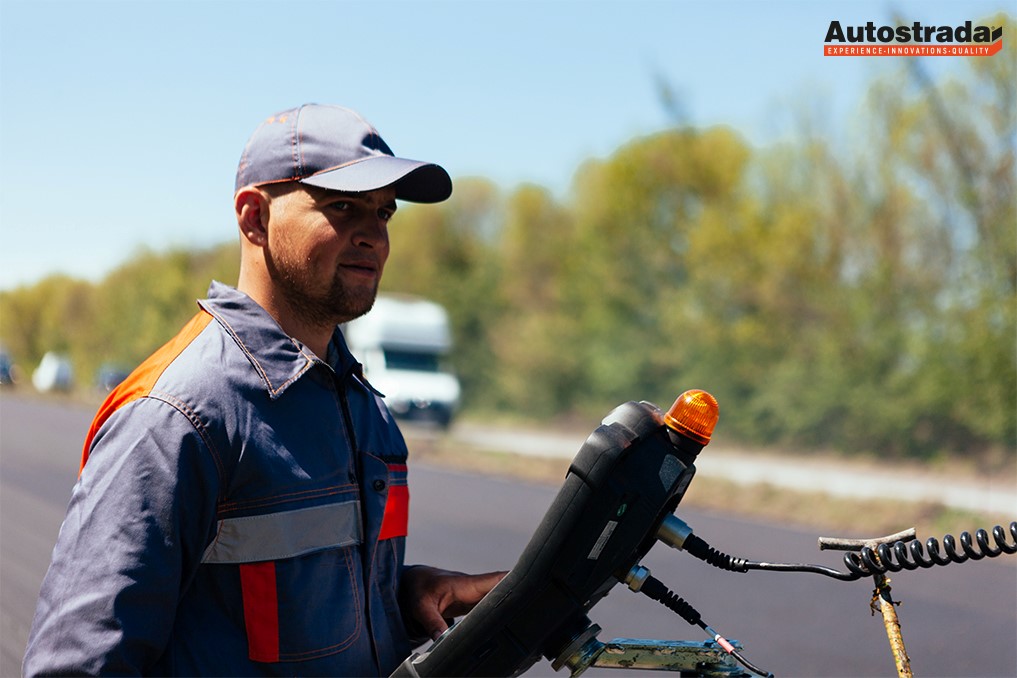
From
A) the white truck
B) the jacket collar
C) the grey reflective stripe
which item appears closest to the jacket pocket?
the grey reflective stripe

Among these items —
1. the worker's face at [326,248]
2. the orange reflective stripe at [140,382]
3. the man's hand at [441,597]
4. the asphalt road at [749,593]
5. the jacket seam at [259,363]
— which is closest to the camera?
the orange reflective stripe at [140,382]

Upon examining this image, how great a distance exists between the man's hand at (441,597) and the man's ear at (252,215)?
688 mm

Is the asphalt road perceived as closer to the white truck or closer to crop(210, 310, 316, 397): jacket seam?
crop(210, 310, 316, 397): jacket seam

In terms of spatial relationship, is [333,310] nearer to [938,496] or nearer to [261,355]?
[261,355]

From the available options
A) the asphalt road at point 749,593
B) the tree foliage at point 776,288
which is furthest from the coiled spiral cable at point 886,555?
the tree foliage at point 776,288

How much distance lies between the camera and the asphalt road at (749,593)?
21.0 feet

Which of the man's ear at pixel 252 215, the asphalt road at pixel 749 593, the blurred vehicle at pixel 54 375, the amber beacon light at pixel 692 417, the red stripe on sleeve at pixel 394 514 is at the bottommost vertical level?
the asphalt road at pixel 749 593

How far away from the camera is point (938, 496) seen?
43.4 ft

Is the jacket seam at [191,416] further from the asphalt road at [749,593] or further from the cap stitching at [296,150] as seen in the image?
the asphalt road at [749,593]

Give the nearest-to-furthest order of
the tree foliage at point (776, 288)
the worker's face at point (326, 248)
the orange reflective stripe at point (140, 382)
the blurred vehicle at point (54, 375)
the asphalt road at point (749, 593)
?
the orange reflective stripe at point (140, 382) → the worker's face at point (326, 248) → the asphalt road at point (749, 593) → the tree foliage at point (776, 288) → the blurred vehicle at point (54, 375)

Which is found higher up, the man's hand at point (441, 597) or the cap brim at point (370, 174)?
the cap brim at point (370, 174)

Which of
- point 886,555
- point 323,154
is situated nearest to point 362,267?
point 323,154

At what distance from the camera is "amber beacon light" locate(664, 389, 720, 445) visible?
1421 mm

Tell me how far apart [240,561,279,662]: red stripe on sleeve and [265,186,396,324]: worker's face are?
1.53 feet
